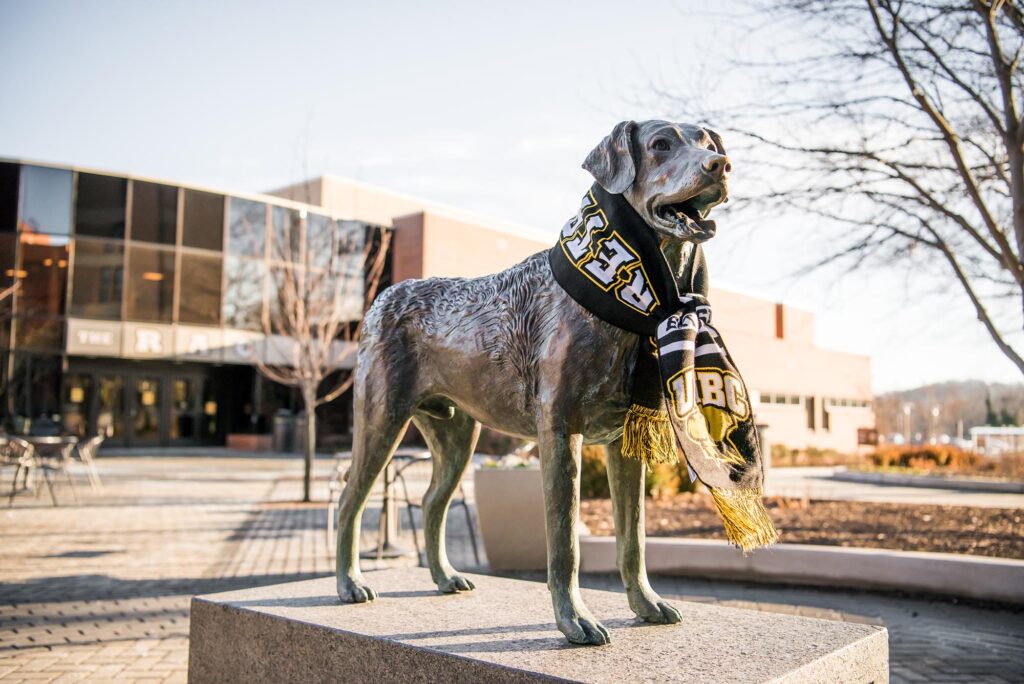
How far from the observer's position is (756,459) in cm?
296

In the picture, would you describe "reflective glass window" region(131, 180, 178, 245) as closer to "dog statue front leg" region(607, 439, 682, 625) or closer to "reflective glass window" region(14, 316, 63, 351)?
"reflective glass window" region(14, 316, 63, 351)

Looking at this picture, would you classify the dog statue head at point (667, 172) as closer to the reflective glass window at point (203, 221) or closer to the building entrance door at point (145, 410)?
the reflective glass window at point (203, 221)

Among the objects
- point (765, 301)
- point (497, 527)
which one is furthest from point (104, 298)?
point (765, 301)

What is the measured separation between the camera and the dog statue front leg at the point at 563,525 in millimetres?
2986

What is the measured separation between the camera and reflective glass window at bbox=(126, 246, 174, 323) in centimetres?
2833

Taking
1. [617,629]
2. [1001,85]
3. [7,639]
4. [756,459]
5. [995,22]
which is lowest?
[7,639]

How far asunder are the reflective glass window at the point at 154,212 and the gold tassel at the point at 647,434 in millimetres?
28871

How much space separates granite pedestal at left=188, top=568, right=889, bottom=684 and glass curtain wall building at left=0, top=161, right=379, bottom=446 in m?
22.4

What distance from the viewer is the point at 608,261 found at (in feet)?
9.89

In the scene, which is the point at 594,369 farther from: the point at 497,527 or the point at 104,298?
the point at 104,298

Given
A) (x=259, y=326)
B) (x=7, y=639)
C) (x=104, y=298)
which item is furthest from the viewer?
(x=259, y=326)

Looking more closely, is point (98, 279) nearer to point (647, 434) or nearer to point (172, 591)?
point (172, 591)

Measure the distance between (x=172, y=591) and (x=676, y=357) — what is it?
6.22 meters

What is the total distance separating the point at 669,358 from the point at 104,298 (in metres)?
29.1
